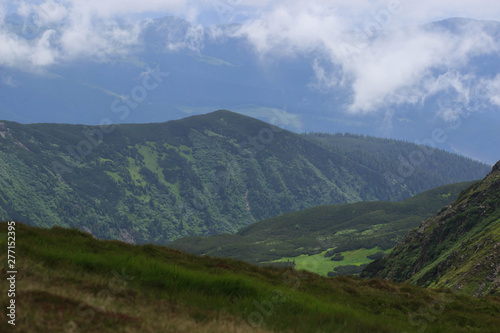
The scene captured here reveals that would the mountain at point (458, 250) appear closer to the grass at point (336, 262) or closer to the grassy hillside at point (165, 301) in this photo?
the grassy hillside at point (165, 301)

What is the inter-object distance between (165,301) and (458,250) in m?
44.3

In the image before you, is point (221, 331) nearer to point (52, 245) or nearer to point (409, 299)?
point (52, 245)

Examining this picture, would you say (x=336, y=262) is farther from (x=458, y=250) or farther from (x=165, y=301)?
(x=165, y=301)

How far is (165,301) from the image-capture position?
12.2m

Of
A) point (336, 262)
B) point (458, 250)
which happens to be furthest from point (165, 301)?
point (336, 262)

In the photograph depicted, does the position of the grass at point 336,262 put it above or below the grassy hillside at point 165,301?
below

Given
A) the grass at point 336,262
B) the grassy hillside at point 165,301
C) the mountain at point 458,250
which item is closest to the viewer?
the grassy hillside at point 165,301

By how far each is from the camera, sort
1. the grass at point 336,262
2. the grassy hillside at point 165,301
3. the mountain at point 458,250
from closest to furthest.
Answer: the grassy hillside at point 165,301 < the mountain at point 458,250 < the grass at point 336,262

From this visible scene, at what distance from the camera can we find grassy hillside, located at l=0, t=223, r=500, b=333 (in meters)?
10.4

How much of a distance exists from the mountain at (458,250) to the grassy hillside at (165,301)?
17.2m

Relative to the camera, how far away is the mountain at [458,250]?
35675 mm

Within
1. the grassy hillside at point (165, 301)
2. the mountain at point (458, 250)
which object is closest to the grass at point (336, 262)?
the mountain at point (458, 250)

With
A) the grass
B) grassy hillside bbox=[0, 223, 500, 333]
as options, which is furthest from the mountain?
the grass

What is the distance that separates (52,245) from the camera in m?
15.2
